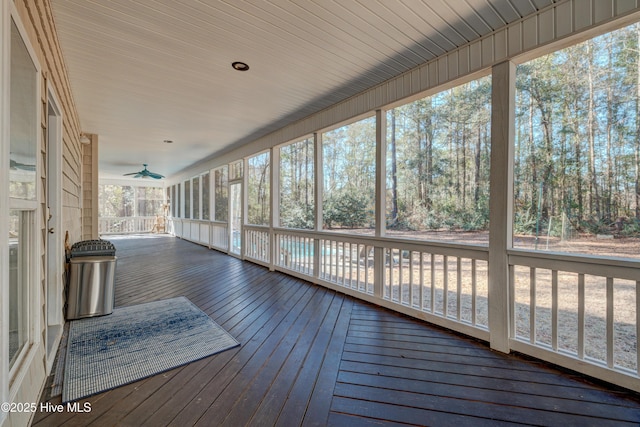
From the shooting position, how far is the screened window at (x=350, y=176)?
147 inches

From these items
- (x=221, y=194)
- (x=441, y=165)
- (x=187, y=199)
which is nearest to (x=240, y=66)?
(x=441, y=165)

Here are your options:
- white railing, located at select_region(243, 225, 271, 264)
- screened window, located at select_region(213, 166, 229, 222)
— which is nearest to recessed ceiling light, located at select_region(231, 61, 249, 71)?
white railing, located at select_region(243, 225, 271, 264)

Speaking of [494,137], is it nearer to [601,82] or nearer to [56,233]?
[601,82]

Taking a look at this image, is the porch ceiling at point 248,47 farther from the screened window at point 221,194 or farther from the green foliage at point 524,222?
the screened window at point 221,194

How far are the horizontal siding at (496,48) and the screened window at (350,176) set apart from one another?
259 millimetres

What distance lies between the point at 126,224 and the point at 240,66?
490 inches

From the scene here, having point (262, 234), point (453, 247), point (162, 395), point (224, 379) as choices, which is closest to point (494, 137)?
point (453, 247)

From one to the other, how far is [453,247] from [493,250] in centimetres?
38

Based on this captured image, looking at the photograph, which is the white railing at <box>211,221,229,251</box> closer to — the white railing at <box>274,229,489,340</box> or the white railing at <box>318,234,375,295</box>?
the white railing at <box>274,229,489,340</box>

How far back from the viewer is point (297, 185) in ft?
16.4

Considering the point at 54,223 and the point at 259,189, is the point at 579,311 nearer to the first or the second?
the point at 54,223

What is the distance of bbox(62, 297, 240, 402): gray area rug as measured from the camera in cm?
191

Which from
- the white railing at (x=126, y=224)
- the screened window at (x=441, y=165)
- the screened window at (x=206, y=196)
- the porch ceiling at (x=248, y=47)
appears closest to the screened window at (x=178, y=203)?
the white railing at (x=126, y=224)

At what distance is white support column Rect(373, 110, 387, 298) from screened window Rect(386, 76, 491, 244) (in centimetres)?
5
